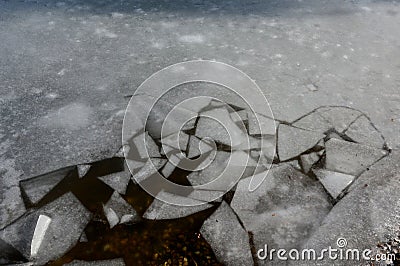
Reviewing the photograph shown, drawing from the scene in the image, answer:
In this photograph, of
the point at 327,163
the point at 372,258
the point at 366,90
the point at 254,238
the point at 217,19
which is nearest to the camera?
the point at 372,258

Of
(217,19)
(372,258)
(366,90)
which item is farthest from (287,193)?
(217,19)

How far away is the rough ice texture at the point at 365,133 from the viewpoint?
7.22 feet

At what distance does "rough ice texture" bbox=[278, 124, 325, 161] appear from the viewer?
2.14m

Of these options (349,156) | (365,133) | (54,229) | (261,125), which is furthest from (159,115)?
(365,133)

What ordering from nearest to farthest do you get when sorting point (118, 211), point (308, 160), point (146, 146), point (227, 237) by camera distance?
point (227, 237)
point (118, 211)
point (308, 160)
point (146, 146)

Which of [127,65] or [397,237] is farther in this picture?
[127,65]

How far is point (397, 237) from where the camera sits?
64.3 inches

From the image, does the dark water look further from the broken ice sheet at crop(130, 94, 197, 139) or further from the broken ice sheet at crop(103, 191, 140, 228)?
the broken ice sheet at crop(130, 94, 197, 139)

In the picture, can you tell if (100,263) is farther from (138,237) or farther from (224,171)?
(224,171)

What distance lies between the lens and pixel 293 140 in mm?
2219

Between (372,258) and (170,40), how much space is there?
2.65 meters

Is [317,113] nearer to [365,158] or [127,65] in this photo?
[365,158]

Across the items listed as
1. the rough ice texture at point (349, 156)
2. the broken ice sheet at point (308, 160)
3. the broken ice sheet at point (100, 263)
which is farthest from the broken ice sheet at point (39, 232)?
the rough ice texture at point (349, 156)

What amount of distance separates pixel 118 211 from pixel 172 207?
1.04ft
